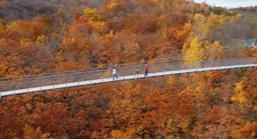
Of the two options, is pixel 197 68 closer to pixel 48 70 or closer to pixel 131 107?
pixel 131 107

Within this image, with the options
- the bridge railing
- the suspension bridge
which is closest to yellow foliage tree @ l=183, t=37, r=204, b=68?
the bridge railing

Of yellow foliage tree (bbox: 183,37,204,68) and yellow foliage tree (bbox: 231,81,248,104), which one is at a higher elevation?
yellow foliage tree (bbox: 183,37,204,68)

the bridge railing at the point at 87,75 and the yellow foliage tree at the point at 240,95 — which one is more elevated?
the bridge railing at the point at 87,75

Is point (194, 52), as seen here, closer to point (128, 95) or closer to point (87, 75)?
point (128, 95)

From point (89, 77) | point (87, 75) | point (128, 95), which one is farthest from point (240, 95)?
point (87, 75)

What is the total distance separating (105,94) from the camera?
21.5 meters

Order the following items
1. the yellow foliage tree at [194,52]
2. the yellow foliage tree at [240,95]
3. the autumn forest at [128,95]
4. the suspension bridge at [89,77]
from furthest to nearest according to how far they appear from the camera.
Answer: the yellow foliage tree at [194,52], the yellow foliage tree at [240,95], the autumn forest at [128,95], the suspension bridge at [89,77]

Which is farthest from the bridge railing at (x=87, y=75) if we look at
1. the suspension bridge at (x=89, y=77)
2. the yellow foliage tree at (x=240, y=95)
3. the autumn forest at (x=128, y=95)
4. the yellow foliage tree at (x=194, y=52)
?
the yellow foliage tree at (x=194, y=52)

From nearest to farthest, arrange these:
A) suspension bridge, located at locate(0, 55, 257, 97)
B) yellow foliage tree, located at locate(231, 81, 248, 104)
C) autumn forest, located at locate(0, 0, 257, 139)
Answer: suspension bridge, located at locate(0, 55, 257, 97)
autumn forest, located at locate(0, 0, 257, 139)
yellow foliage tree, located at locate(231, 81, 248, 104)

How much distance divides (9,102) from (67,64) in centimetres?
587

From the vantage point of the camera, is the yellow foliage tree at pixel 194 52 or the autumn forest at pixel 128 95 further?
the yellow foliage tree at pixel 194 52

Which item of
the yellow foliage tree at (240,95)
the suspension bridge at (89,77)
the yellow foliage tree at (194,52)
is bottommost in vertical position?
the yellow foliage tree at (240,95)

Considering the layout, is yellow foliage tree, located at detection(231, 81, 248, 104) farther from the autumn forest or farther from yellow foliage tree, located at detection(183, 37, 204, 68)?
yellow foliage tree, located at detection(183, 37, 204, 68)

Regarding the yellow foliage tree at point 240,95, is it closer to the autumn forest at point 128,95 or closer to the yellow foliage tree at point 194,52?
the autumn forest at point 128,95
